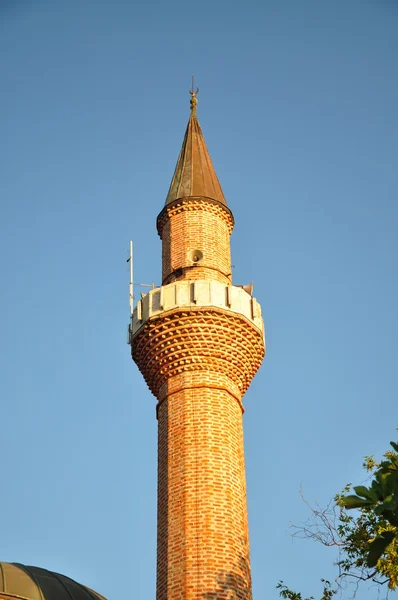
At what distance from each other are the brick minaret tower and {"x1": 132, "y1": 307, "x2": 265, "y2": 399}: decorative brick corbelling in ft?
0.05

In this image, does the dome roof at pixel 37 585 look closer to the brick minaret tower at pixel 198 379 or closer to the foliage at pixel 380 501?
the brick minaret tower at pixel 198 379

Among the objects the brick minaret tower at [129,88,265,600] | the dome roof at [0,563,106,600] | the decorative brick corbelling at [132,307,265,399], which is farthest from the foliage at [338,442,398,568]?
the dome roof at [0,563,106,600]

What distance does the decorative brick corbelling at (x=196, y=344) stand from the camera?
16156 mm

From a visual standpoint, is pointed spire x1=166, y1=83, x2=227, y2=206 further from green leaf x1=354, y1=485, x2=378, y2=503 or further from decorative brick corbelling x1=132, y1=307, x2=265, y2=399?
green leaf x1=354, y1=485, x2=378, y2=503

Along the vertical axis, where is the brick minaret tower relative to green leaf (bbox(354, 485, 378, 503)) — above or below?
above

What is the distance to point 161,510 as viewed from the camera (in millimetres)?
→ 14828

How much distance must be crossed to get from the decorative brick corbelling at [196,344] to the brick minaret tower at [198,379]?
0.02 meters

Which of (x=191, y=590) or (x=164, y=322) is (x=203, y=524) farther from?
(x=164, y=322)

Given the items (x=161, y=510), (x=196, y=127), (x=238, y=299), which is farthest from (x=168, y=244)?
(x=161, y=510)

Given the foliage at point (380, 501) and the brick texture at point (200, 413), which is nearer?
the foliage at point (380, 501)

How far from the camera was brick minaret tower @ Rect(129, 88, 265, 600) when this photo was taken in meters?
13.9

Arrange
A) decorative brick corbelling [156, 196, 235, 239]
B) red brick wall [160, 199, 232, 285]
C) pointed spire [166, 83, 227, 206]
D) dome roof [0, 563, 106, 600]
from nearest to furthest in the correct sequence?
dome roof [0, 563, 106, 600] → red brick wall [160, 199, 232, 285] → decorative brick corbelling [156, 196, 235, 239] → pointed spire [166, 83, 227, 206]

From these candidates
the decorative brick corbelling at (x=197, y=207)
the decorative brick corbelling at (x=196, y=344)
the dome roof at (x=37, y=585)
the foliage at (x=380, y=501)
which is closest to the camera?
the foliage at (x=380, y=501)

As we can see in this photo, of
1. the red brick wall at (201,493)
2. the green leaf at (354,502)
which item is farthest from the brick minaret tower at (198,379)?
the green leaf at (354,502)
